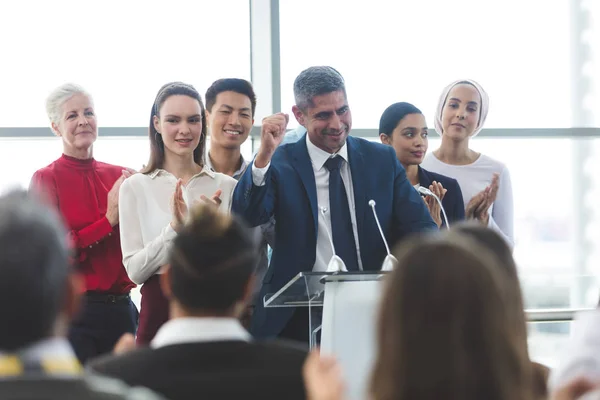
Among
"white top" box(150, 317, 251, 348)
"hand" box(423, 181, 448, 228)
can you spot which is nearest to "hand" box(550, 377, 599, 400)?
"white top" box(150, 317, 251, 348)

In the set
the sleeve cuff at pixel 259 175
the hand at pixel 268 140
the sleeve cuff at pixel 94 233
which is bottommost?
the sleeve cuff at pixel 94 233

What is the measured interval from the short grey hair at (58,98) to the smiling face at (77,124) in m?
0.02

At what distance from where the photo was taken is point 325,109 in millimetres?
4426

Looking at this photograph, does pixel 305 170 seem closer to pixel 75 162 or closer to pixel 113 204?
pixel 113 204

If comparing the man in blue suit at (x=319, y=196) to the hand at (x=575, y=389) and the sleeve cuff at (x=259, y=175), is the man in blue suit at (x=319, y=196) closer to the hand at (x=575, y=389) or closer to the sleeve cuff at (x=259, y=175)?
the sleeve cuff at (x=259, y=175)

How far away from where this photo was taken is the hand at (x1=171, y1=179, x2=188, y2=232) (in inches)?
156

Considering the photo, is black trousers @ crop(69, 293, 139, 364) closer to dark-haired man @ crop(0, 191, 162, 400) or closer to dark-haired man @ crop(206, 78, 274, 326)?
dark-haired man @ crop(206, 78, 274, 326)

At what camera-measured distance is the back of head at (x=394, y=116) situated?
519 cm

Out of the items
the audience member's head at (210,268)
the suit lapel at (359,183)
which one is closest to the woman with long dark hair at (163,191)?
the suit lapel at (359,183)

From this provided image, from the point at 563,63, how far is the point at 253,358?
681cm

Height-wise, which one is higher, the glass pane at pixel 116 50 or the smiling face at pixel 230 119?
the glass pane at pixel 116 50

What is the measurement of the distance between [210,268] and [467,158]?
3529 millimetres

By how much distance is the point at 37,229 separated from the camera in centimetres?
131

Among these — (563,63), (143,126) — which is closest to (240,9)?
(143,126)
